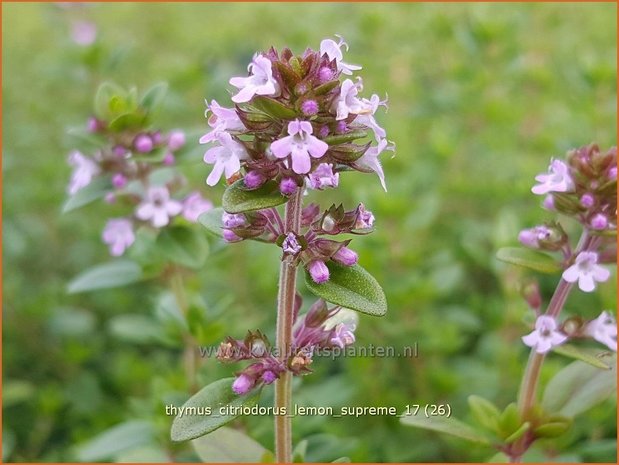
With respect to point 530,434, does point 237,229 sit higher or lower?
higher

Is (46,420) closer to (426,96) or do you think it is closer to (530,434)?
(530,434)

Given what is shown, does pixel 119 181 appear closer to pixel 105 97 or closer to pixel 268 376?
pixel 105 97

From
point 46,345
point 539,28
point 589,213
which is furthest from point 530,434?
point 539,28

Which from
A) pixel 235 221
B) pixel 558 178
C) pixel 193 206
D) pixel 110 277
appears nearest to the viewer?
pixel 235 221

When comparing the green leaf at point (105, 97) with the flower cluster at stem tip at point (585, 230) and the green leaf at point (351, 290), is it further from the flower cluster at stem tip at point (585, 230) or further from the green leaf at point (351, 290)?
the flower cluster at stem tip at point (585, 230)

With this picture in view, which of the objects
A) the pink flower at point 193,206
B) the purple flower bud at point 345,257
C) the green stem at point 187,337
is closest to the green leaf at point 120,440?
the green stem at point 187,337

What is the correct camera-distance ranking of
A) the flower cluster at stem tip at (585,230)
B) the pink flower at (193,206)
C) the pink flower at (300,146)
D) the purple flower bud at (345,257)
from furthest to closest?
the pink flower at (193,206) → the flower cluster at stem tip at (585,230) → the purple flower bud at (345,257) → the pink flower at (300,146)

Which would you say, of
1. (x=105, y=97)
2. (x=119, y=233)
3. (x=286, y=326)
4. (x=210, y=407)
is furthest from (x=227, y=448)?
(x=105, y=97)
